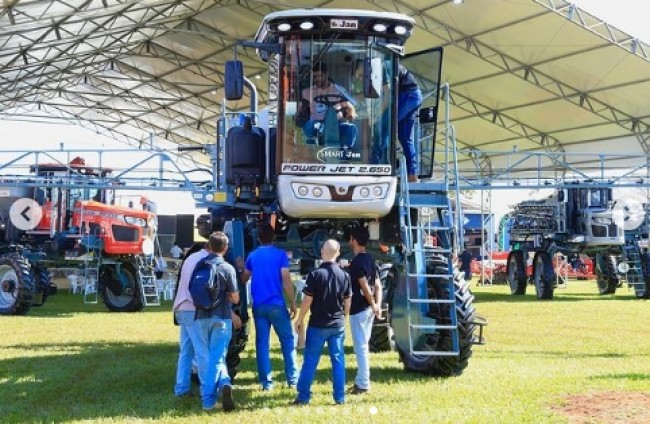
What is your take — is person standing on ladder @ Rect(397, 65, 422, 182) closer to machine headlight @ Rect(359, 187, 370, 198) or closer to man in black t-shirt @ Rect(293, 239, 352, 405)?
machine headlight @ Rect(359, 187, 370, 198)

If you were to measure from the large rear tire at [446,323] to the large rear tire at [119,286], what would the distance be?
1214 cm

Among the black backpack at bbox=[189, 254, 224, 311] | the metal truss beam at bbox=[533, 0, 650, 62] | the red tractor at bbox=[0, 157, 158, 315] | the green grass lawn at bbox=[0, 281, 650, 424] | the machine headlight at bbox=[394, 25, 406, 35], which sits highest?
the metal truss beam at bbox=[533, 0, 650, 62]

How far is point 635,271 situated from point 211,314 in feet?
63.3

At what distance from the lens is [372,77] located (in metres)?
8.95

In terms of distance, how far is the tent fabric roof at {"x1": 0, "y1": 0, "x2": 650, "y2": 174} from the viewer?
2594 cm

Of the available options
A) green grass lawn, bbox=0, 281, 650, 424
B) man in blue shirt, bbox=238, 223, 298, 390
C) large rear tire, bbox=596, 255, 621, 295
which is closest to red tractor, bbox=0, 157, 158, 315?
green grass lawn, bbox=0, 281, 650, 424

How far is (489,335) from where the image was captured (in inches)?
566

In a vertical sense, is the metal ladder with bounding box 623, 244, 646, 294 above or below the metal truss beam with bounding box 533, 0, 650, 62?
below

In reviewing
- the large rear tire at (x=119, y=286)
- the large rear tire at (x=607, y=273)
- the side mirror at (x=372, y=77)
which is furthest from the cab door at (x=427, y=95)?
the large rear tire at (x=607, y=273)

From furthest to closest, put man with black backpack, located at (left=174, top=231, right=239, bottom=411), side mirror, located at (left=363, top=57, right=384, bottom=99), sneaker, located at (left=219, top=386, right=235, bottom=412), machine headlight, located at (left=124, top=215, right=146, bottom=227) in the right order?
machine headlight, located at (left=124, top=215, right=146, bottom=227) < side mirror, located at (left=363, top=57, right=384, bottom=99) < man with black backpack, located at (left=174, top=231, right=239, bottom=411) < sneaker, located at (left=219, top=386, right=235, bottom=412)

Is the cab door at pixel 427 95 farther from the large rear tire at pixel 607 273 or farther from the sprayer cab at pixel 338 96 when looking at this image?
the large rear tire at pixel 607 273

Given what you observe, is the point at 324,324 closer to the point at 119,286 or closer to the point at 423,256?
the point at 423,256

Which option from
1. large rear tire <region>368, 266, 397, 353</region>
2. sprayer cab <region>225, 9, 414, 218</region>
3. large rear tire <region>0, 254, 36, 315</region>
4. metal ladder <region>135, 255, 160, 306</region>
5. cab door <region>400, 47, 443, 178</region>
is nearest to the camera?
sprayer cab <region>225, 9, 414, 218</region>

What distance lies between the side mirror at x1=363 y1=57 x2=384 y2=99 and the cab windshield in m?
0.05
